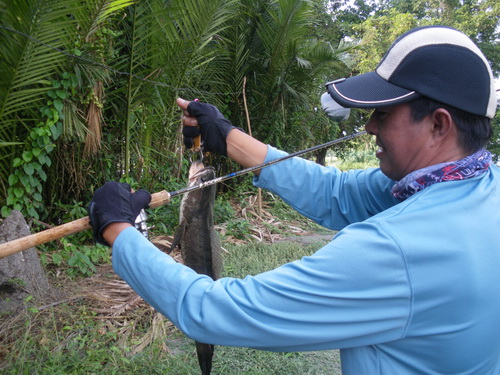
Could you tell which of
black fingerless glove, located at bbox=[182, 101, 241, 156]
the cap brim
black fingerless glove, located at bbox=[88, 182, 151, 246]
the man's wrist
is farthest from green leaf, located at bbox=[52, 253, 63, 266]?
the cap brim

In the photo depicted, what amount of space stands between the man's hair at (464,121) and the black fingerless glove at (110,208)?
1.11 meters

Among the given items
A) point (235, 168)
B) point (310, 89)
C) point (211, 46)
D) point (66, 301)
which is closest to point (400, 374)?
point (66, 301)

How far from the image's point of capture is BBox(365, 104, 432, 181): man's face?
4.85ft

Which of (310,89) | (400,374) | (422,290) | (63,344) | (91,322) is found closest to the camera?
(422,290)

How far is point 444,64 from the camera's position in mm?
1385

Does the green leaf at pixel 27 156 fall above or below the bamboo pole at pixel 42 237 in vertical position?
below

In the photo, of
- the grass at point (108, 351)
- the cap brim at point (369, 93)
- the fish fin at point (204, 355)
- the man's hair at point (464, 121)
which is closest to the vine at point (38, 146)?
the grass at point (108, 351)

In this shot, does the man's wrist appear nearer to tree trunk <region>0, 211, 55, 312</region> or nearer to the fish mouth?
the fish mouth

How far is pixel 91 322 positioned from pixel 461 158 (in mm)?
3172

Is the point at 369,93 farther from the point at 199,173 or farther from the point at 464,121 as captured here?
the point at 199,173

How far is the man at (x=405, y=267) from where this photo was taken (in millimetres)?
1255

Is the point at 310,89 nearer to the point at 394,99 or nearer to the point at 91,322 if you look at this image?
the point at 91,322

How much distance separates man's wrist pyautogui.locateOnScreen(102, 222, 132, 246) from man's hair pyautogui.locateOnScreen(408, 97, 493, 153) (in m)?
1.09

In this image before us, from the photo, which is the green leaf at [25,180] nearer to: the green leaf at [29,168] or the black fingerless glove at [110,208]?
the green leaf at [29,168]
